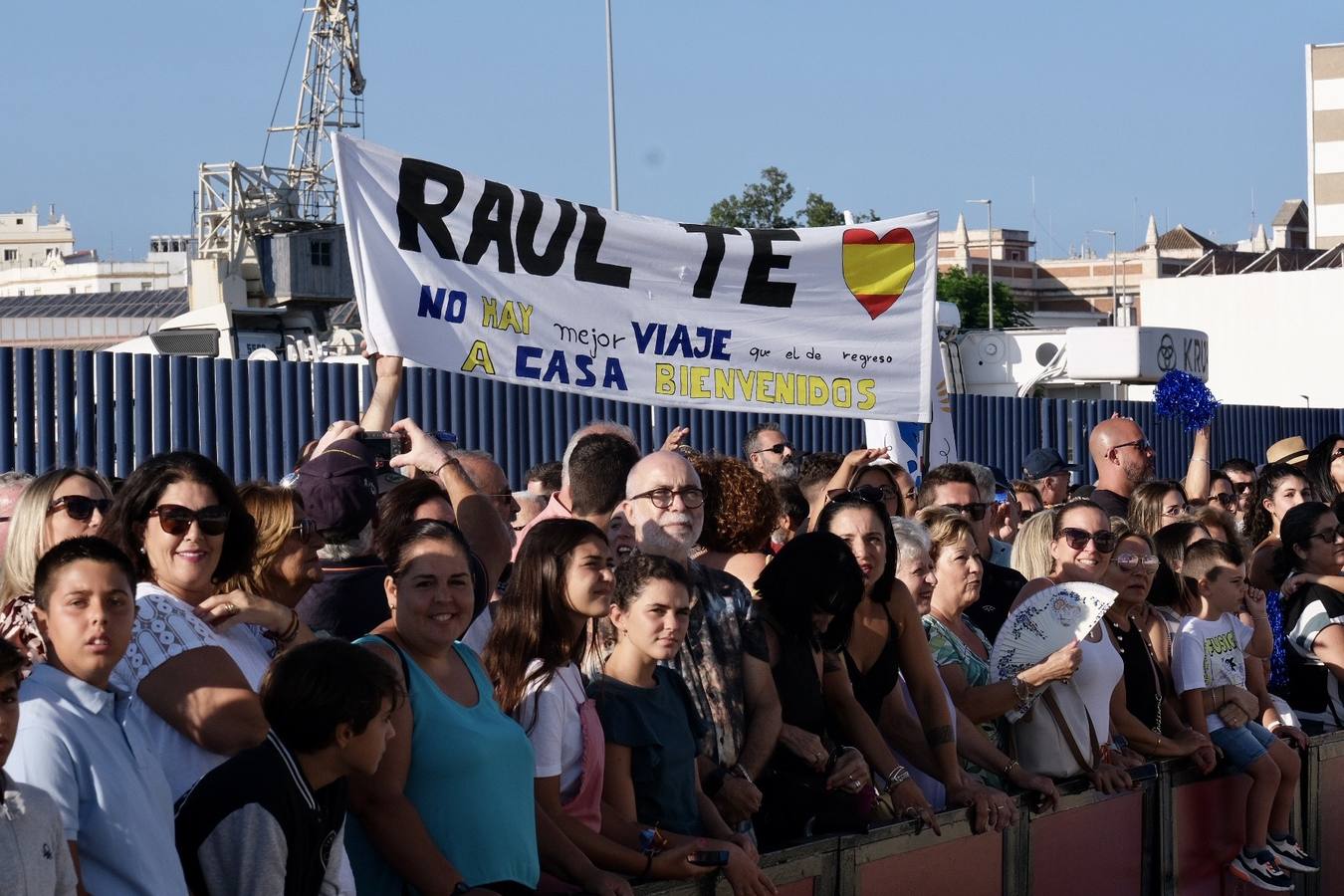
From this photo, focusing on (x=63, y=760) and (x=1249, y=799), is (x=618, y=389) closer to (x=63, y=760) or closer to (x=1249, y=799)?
(x=1249, y=799)

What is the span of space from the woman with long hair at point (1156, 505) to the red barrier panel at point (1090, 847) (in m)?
2.09

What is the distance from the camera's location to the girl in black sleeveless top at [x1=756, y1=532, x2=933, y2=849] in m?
5.17

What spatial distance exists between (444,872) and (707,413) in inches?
410

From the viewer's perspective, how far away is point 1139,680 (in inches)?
259

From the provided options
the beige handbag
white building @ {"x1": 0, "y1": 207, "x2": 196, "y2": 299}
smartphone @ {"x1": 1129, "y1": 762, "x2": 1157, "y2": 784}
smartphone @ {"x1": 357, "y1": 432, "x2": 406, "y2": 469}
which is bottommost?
smartphone @ {"x1": 1129, "y1": 762, "x2": 1157, "y2": 784}

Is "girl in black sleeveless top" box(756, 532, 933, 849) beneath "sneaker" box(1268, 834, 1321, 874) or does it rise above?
above

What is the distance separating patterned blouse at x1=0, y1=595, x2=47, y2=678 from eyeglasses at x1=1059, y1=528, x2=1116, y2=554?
13.3 feet

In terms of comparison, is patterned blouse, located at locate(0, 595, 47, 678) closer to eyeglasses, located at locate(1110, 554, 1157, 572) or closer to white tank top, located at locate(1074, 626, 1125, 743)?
white tank top, located at locate(1074, 626, 1125, 743)

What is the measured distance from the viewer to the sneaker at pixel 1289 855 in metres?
6.85

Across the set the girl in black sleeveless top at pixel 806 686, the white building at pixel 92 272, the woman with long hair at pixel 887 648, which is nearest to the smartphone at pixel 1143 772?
the woman with long hair at pixel 887 648

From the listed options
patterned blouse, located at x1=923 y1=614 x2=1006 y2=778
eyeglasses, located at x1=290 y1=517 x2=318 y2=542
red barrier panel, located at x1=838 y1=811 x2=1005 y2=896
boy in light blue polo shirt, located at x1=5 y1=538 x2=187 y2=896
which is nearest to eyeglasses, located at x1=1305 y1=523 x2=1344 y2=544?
patterned blouse, located at x1=923 y1=614 x2=1006 y2=778

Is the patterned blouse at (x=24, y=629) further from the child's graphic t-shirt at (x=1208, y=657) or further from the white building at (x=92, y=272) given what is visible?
the white building at (x=92, y=272)

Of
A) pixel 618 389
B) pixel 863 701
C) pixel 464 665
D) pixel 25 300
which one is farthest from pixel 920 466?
pixel 25 300

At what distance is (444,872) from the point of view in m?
3.84
